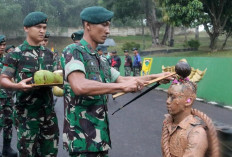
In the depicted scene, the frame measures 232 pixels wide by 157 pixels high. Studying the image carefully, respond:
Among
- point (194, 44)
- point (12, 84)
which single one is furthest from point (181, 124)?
point (194, 44)

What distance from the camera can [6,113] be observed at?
546 centimetres

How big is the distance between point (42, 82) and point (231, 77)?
25.9 feet

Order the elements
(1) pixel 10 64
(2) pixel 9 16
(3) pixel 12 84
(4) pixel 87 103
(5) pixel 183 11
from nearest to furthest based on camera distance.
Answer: (4) pixel 87 103 → (3) pixel 12 84 → (1) pixel 10 64 → (5) pixel 183 11 → (2) pixel 9 16

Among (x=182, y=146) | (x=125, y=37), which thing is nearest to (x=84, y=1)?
(x=125, y=37)

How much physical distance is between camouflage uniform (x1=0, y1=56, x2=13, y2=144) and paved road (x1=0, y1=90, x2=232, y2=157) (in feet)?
2.63

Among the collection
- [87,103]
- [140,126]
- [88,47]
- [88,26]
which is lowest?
[140,126]

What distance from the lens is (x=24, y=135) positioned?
12.6 ft

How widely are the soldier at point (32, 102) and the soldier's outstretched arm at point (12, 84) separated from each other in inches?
3.4

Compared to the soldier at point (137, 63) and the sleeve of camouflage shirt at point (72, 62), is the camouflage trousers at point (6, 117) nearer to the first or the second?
the sleeve of camouflage shirt at point (72, 62)

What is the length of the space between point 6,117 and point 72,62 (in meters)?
3.45

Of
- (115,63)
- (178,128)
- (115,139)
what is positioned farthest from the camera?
(115,63)

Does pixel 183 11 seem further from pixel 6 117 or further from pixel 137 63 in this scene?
pixel 6 117

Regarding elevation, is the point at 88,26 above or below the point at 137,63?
above

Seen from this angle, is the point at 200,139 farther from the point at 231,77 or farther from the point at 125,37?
the point at 125,37
